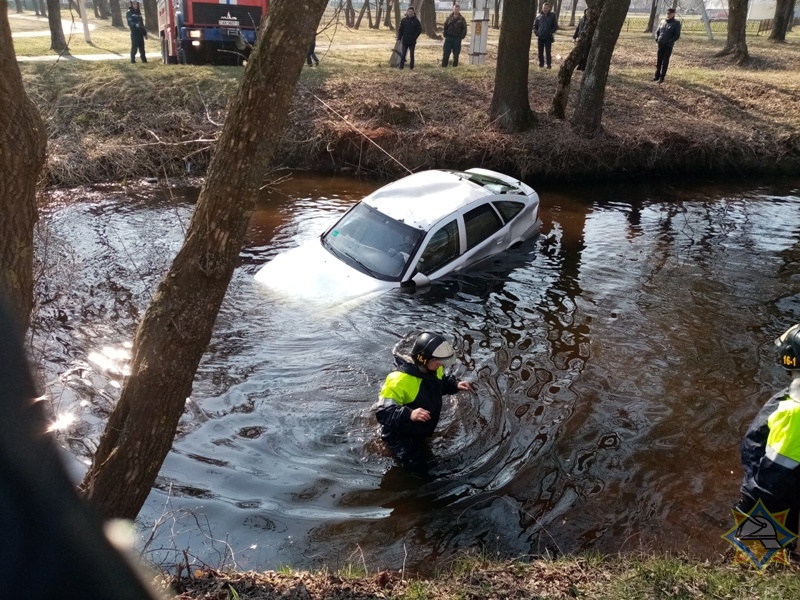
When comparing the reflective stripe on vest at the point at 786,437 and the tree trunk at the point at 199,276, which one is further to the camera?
the reflective stripe on vest at the point at 786,437

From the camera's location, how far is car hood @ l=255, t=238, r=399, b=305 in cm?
809

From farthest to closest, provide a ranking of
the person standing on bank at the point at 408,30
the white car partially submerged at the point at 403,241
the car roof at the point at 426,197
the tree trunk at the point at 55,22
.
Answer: the tree trunk at the point at 55,22
the person standing on bank at the point at 408,30
the car roof at the point at 426,197
the white car partially submerged at the point at 403,241

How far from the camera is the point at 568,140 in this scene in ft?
52.6

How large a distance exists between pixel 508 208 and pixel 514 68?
7.14 m

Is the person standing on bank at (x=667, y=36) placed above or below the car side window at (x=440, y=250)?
above

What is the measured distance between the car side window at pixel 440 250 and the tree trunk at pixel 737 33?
22.3 metres

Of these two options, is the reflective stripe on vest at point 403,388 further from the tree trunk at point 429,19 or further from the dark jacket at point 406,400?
the tree trunk at point 429,19

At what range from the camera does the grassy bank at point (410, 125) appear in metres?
15.5

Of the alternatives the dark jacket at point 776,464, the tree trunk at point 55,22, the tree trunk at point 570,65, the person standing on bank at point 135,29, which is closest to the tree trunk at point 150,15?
the tree trunk at point 55,22

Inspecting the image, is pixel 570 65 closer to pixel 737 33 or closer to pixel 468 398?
pixel 468 398

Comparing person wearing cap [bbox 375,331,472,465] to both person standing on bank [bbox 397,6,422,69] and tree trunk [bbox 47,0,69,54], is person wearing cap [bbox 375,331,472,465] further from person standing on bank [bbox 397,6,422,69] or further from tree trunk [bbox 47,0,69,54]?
tree trunk [bbox 47,0,69,54]

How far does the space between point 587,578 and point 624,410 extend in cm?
311

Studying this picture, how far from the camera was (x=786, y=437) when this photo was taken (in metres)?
3.66

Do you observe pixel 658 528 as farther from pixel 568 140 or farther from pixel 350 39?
pixel 350 39
